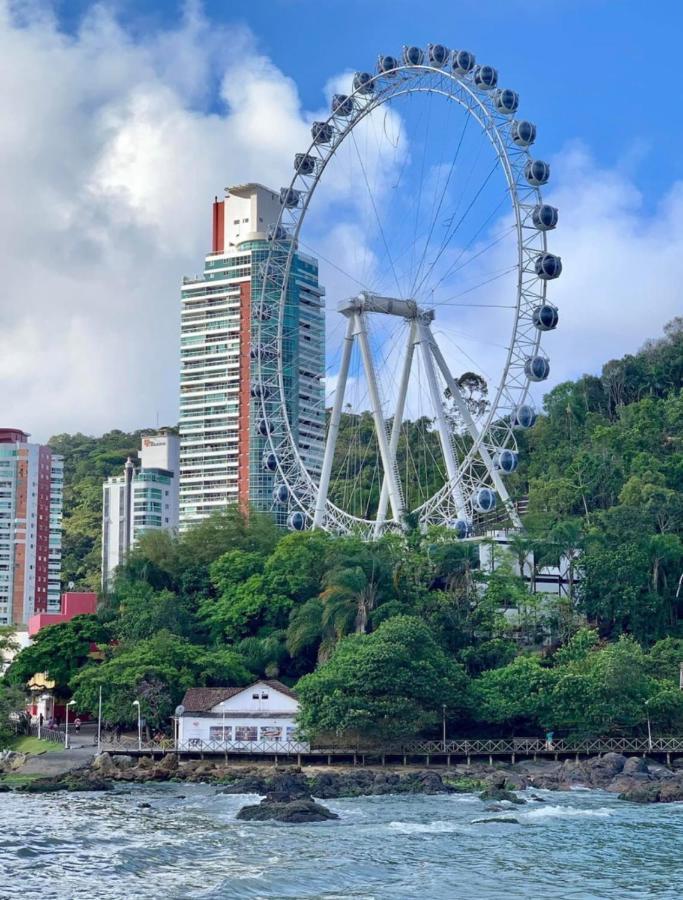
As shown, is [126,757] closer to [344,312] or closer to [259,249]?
[344,312]

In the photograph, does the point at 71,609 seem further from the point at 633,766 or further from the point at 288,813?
the point at 288,813

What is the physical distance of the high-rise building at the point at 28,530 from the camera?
11494 cm

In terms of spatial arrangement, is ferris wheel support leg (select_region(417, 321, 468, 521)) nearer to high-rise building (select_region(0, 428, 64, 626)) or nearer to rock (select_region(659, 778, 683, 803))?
rock (select_region(659, 778, 683, 803))

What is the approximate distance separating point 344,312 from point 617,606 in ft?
67.5

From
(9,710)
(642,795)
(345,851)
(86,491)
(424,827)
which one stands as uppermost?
(86,491)

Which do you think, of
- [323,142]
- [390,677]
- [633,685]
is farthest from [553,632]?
[323,142]

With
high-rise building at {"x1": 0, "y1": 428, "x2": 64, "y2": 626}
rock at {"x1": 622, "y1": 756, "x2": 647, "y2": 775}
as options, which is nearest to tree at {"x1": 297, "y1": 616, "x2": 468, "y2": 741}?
rock at {"x1": 622, "y1": 756, "x2": 647, "y2": 775}

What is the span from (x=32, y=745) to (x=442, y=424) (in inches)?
972

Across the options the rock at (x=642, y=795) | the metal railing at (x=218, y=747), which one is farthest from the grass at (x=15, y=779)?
the rock at (x=642, y=795)

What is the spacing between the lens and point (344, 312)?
225 ft

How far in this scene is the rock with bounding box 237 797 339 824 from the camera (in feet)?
128

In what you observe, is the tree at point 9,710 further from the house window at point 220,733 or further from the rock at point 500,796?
the rock at point 500,796

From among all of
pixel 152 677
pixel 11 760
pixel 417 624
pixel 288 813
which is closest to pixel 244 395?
pixel 152 677

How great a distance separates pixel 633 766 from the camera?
1991 inches
